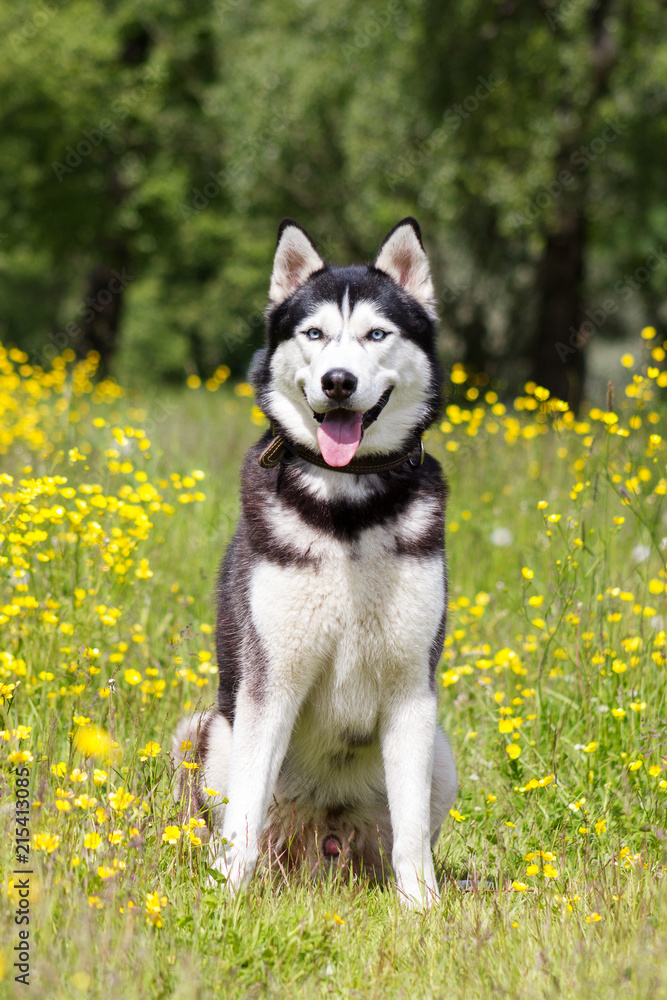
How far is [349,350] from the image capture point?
2783 mm

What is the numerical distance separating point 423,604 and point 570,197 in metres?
10.5

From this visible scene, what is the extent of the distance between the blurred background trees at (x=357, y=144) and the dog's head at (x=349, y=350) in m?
5.48

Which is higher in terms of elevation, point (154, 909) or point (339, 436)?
point (339, 436)

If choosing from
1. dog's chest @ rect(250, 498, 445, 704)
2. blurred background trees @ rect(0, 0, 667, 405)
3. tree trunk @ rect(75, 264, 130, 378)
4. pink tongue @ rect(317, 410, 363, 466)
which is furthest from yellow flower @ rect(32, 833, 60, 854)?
tree trunk @ rect(75, 264, 130, 378)

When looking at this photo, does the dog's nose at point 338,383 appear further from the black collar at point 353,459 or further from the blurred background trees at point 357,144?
the blurred background trees at point 357,144

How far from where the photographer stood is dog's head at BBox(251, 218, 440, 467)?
2797 millimetres

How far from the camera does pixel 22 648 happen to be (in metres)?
3.48
